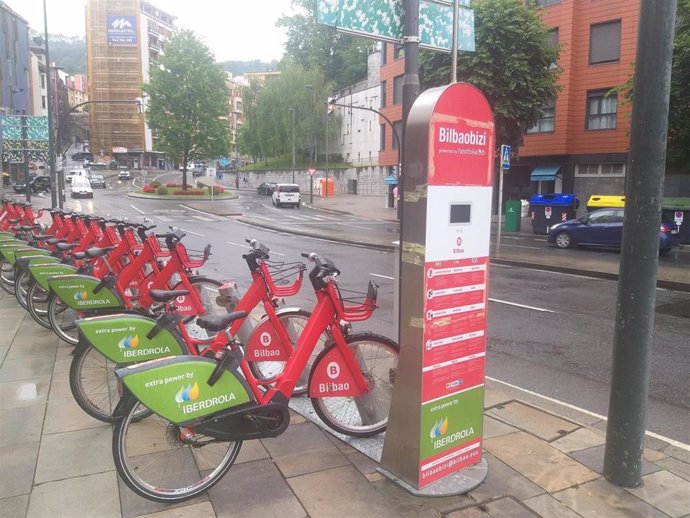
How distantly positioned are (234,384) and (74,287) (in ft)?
9.76

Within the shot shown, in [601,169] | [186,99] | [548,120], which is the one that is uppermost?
[186,99]

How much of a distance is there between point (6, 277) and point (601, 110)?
92.3 feet

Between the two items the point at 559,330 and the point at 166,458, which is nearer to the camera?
the point at 166,458

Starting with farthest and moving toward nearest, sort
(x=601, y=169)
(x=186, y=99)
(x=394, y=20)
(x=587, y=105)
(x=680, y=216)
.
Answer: (x=186, y=99) < (x=587, y=105) < (x=601, y=169) < (x=680, y=216) < (x=394, y=20)

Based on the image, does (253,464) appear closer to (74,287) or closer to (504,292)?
(74,287)

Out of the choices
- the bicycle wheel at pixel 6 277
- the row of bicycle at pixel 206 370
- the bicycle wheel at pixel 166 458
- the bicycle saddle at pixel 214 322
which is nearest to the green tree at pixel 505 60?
the bicycle wheel at pixel 6 277

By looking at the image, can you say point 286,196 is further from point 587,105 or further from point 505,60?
point 505,60

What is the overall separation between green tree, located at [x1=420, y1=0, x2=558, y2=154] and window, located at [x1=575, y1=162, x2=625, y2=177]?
717 centimetres

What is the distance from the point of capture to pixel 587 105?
1156 inches

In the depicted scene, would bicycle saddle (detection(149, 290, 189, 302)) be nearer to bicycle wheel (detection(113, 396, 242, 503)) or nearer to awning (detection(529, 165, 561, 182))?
bicycle wheel (detection(113, 396, 242, 503))

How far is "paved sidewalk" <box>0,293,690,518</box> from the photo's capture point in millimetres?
3088

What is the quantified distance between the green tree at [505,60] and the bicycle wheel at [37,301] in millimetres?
18615

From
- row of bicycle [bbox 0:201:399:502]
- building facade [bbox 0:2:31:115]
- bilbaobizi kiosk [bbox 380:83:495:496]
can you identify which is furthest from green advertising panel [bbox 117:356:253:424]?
building facade [bbox 0:2:31:115]

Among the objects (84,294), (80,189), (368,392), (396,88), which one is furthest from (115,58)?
(368,392)
